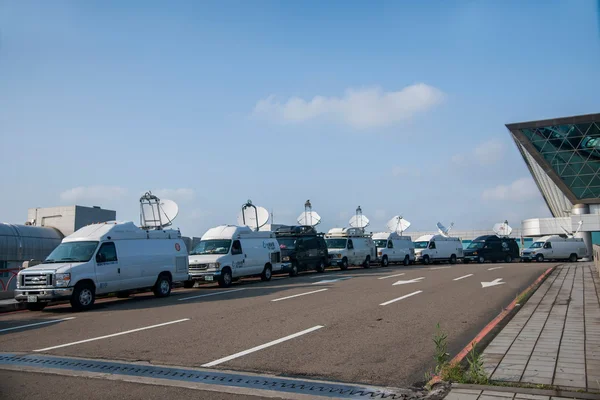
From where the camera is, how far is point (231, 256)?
21.5m

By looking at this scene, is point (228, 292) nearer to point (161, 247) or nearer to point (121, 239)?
point (161, 247)

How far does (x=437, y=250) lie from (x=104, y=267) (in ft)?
105

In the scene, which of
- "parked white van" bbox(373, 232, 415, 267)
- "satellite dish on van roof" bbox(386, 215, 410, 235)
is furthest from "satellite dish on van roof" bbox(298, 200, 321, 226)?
"satellite dish on van roof" bbox(386, 215, 410, 235)

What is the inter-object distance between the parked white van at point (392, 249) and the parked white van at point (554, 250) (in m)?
9.83

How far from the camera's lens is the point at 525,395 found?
529 centimetres

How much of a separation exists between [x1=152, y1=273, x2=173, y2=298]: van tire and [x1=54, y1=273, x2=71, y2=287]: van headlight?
3.62 meters

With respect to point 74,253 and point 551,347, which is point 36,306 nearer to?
point 74,253

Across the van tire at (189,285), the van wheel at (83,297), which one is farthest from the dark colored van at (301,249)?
the van wheel at (83,297)

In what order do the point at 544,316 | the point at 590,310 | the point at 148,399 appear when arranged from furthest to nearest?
the point at 590,310
the point at 544,316
the point at 148,399

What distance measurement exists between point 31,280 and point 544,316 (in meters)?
13.5

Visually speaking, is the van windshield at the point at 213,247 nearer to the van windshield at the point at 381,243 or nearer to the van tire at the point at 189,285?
the van tire at the point at 189,285

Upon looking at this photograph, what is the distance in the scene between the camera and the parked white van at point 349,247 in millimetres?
32625

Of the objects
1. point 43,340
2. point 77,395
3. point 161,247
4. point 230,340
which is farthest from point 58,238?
point 77,395

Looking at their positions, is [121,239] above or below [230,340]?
above
